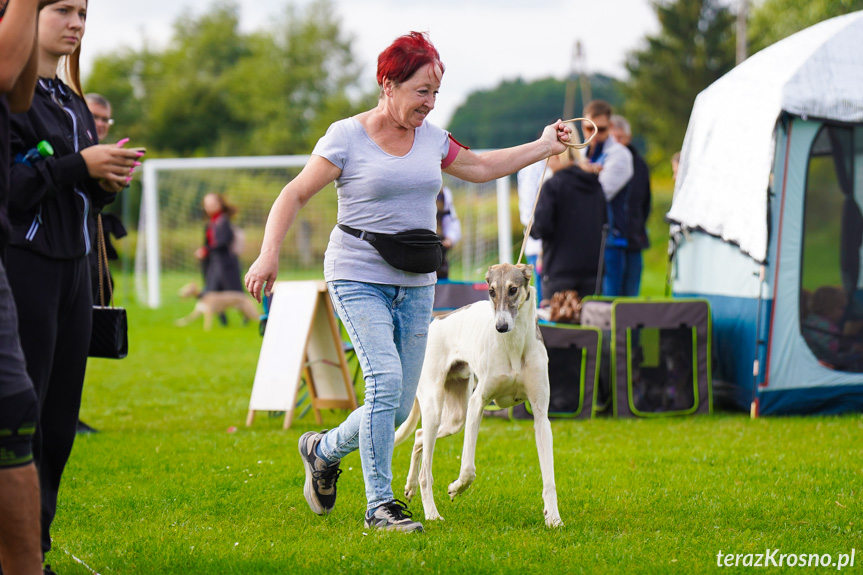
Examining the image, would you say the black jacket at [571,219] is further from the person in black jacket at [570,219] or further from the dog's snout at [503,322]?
the dog's snout at [503,322]

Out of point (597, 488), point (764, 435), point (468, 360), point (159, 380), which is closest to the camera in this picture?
point (468, 360)

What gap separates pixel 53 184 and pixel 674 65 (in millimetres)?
44731

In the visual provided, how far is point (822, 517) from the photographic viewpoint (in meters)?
4.53

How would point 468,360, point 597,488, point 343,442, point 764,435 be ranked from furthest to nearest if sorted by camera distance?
1. point 764,435
2. point 597,488
3. point 468,360
4. point 343,442

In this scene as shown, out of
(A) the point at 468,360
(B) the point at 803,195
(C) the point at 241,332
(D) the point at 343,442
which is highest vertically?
(B) the point at 803,195

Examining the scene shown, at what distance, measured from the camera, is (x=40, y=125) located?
126 inches

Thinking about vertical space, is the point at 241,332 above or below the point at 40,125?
below

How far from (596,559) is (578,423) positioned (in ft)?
12.3

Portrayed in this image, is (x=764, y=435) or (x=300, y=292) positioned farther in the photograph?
(x=300, y=292)

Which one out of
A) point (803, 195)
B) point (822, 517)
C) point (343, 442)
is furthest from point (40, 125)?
point (803, 195)

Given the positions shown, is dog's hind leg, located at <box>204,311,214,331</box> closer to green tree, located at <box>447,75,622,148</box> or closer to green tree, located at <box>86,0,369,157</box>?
green tree, located at <box>447,75,622,148</box>

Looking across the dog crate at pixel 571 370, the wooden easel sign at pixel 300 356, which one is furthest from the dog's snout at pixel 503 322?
the dog crate at pixel 571 370

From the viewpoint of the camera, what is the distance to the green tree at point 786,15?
3120 cm

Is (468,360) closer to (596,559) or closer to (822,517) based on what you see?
(596,559)
